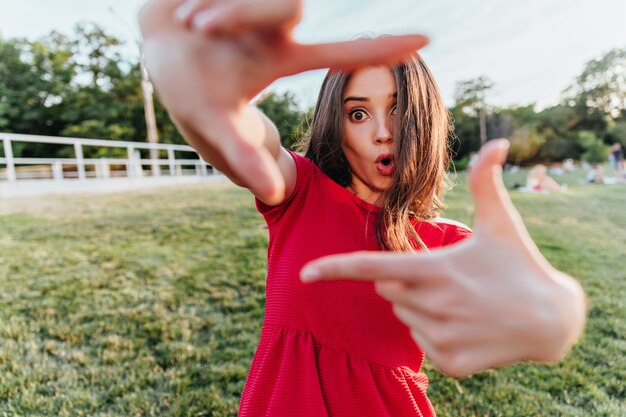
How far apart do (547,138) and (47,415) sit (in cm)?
3375

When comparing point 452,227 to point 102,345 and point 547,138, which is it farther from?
point 547,138

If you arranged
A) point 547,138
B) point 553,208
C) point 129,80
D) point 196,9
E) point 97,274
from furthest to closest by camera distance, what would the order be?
1. point 547,138
2. point 129,80
3. point 553,208
4. point 97,274
5. point 196,9

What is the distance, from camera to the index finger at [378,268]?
0.49 meters

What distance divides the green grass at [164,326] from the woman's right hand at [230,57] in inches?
69.4

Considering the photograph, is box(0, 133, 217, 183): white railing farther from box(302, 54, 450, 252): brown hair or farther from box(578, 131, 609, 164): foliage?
box(578, 131, 609, 164): foliage

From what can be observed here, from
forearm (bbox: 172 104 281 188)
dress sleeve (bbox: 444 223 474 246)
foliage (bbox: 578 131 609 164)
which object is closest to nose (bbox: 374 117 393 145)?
dress sleeve (bbox: 444 223 474 246)

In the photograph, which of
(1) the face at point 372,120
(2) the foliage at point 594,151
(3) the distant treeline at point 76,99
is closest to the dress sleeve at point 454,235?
(1) the face at point 372,120

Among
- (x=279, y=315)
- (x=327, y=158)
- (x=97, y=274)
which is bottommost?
(x=97, y=274)

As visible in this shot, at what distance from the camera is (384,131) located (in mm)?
1022

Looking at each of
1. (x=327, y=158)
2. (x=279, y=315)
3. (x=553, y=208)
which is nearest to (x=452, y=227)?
(x=327, y=158)

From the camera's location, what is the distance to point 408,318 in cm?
54

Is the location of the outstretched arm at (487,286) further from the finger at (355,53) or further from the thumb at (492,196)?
the finger at (355,53)

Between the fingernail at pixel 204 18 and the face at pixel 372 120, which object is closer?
the fingernail at pixel 204 18

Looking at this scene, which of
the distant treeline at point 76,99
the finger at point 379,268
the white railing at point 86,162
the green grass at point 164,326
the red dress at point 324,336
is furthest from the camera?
the distant treeline at point 76,99
